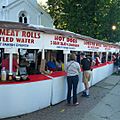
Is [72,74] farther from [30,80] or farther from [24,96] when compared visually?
[24,96]

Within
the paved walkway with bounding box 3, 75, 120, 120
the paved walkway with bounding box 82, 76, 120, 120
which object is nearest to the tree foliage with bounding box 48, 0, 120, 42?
the paved walkway with bounding box 82, 76, 120, 120

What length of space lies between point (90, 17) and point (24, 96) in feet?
94.6

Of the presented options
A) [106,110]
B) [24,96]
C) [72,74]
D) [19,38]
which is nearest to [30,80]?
[24,96]

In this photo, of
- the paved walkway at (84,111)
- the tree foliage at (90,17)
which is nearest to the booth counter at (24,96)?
the paved walkway at (84,111)

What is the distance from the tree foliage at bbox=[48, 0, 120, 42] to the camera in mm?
36906

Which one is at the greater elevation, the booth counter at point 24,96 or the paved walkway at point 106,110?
the booth counter at point 24,96

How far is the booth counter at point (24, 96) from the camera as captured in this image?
8.77 meters

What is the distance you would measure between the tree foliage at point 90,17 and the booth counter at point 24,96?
26.9m

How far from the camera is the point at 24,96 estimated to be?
9234mm

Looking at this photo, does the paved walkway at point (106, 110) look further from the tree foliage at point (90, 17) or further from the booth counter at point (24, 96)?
the tree foliage at point (90, 17)

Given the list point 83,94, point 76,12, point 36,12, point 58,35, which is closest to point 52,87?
point 58,35

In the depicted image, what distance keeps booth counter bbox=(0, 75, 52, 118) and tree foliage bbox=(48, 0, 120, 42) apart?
88.1ft

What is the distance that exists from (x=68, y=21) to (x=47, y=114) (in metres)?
29.1

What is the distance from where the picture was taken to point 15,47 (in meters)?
9.34
